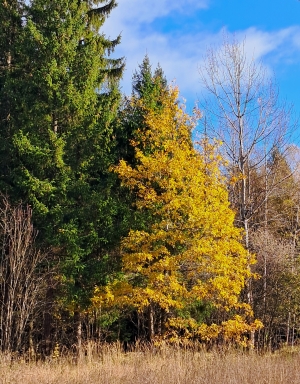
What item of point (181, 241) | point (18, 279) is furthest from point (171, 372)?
point (18, 279)

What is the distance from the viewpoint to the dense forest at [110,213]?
37.1ft

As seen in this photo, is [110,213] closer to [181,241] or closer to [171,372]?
[181,241]

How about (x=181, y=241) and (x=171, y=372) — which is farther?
(x=181, y=241)

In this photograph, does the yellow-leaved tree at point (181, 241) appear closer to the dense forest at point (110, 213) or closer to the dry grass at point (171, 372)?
the dense forest at point (110, 213)

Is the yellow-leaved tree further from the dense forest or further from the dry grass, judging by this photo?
the dry grass

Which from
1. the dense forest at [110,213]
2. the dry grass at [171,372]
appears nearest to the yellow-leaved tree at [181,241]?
the dense forest at [110,213]

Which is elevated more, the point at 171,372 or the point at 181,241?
the point at 181,241

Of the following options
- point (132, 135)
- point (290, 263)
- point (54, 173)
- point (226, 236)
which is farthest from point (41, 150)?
point (290, 263)

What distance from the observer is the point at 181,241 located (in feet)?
37.7

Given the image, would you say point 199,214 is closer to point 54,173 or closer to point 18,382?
point 54,173

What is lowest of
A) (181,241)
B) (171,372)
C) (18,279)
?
(171,372)

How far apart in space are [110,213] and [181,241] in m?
2.79

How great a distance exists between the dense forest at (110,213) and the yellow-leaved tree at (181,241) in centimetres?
4

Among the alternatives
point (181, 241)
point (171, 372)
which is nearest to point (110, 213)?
point (181, 241)
